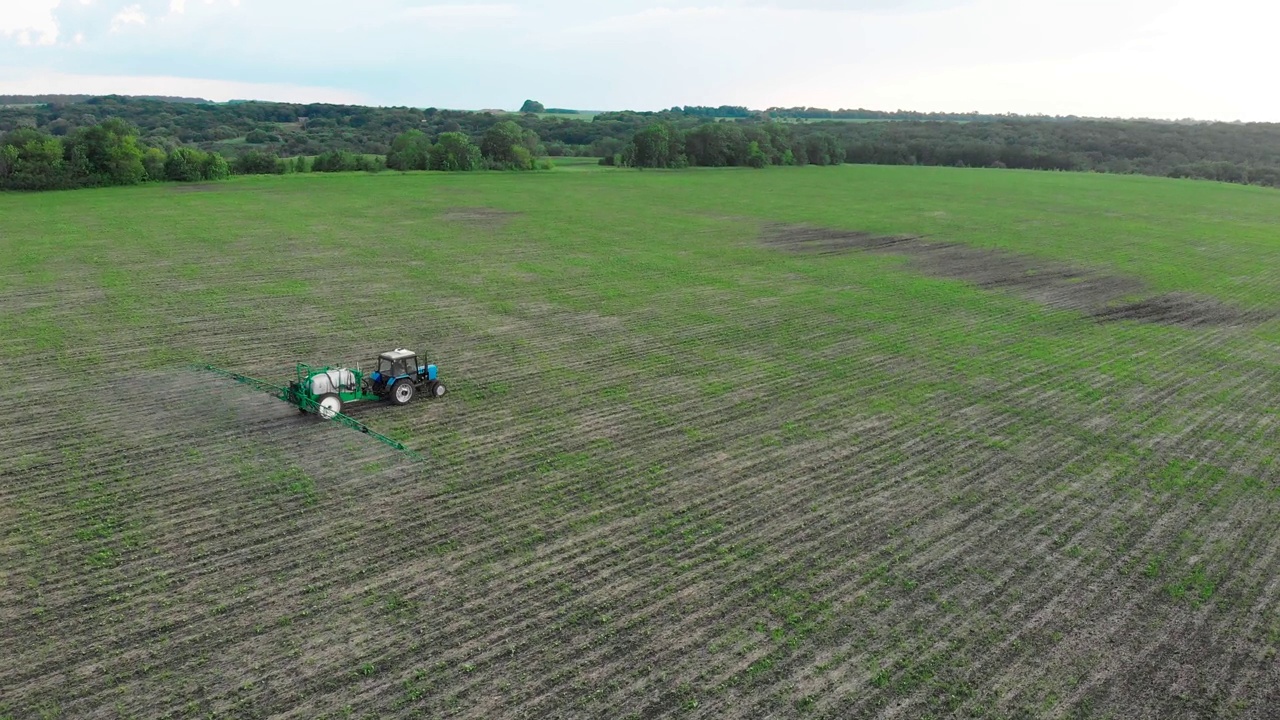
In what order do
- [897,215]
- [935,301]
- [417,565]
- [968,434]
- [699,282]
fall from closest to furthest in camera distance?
[417,565] → [968,434] → [935,301] → [699,282] → [897,215]

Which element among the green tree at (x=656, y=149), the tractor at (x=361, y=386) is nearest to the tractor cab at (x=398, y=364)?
the tractor at (x=361, y=386)

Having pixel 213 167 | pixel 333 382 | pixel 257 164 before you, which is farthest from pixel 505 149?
pixel 333 382

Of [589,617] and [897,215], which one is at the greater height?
[897,215]

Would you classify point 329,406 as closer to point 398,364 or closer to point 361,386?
point 361,386

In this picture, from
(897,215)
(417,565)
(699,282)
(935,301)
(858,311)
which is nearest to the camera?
(417,565)

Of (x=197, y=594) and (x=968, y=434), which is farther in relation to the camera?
(x=968, y=434)

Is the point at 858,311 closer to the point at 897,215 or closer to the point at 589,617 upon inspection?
the point at 589,617

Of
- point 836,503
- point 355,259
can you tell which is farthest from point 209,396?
point 355,259

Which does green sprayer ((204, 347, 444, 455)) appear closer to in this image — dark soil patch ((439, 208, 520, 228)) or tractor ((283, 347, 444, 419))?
tractor ((283, 347, 444, 419))
